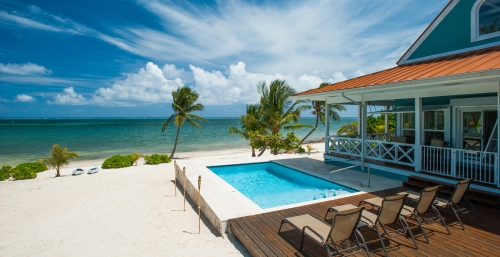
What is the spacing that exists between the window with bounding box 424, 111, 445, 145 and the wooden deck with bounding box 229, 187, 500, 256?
4.77 m

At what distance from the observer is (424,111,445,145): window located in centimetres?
936

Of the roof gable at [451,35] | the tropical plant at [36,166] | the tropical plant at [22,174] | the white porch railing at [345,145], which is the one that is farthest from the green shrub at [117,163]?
the roof gable at [451,35]

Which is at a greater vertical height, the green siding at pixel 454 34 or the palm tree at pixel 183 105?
the green siding at pixel 454 34

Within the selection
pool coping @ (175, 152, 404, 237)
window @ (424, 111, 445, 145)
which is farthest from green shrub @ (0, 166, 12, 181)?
window @ (424, 111, 445, 145)

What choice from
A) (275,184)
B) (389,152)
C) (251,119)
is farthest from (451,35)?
(251,119)

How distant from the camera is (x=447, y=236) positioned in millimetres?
4164

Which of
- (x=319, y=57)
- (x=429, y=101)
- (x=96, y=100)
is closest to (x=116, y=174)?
(x=429, y=101)

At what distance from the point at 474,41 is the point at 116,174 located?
17040 millimetres

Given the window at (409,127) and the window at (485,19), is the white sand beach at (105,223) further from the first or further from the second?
the window at (485,19)

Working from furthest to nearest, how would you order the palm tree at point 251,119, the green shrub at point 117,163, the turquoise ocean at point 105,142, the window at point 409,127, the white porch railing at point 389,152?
the turquoise ocean at point 105,142, the palm tree at point 251,119, the green shrub at point 117,163, the window at point 409,127, the white porch railing at point 389,152

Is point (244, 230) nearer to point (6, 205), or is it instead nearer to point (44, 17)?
point (6, 205)

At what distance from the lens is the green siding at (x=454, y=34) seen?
27.9 feet

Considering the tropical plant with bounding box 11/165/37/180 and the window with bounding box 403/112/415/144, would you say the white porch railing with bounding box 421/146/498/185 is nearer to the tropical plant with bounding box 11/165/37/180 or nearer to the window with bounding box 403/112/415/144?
the window with bounding box 403/112/415/144

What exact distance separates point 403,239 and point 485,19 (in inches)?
333
